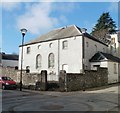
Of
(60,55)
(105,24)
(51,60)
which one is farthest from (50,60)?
(105,24)

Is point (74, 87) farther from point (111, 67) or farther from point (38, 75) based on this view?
point (111, 67)

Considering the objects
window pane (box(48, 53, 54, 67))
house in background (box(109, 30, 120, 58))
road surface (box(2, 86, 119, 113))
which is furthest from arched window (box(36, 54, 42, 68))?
road surface (box(2, 86, 119, 113))

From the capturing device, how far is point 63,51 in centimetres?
4266

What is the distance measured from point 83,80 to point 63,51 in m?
12.6

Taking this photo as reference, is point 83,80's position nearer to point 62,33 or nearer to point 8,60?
point 62,33

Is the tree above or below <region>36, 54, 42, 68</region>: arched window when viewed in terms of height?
above

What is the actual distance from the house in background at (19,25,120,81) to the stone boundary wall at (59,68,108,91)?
2.97 meters

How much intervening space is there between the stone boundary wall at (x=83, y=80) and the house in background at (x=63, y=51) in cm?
297

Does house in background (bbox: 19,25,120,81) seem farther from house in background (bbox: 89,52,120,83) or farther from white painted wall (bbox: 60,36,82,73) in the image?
house in background (bbox: 89,52,120,83)

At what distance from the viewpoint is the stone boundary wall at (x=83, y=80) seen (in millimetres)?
27922

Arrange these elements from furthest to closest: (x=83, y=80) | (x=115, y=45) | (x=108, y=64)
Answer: (x=115, y=45) → (x=108, y=64) → (x=83, y=80)

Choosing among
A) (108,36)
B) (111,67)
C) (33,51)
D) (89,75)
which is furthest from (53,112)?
(108,36)

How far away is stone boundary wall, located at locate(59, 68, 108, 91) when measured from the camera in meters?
27.9

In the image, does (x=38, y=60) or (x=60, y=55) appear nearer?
(x=60, y=55)
